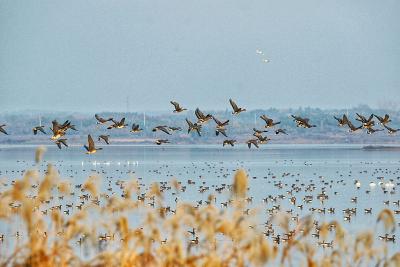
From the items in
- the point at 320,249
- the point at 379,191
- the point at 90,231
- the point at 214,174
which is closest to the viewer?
the point at 90,231

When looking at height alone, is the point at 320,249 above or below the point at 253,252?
below

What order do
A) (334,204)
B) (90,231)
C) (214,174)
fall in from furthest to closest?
(214,174)
(334,204)
(90,231)

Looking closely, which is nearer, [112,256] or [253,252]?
[253,252]

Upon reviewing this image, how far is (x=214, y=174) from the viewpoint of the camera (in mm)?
101500

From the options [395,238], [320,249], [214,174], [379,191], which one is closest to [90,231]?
[320,249]

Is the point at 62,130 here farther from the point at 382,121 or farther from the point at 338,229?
the point at 338,229

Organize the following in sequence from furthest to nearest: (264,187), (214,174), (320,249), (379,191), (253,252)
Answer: (214,174)
(264,187)
(379,191)
(320,249)
(253,252)

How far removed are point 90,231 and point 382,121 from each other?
74.5 feet

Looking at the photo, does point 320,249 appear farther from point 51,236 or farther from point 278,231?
point 51,236

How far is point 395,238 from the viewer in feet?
119

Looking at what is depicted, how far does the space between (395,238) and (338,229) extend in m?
28.9

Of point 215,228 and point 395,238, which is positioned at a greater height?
point 215,228

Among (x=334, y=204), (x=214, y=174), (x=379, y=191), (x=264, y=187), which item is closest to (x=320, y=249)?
(x=334, y=204)

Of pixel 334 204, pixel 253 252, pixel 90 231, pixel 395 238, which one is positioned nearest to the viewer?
pixel 253 252
